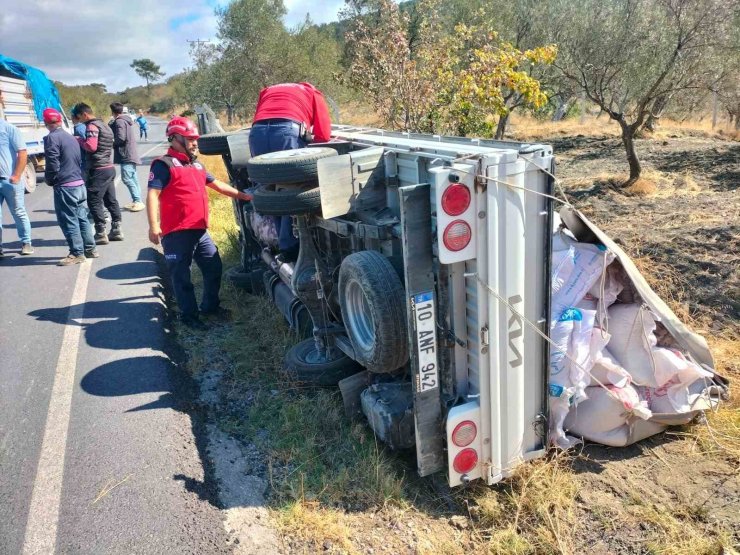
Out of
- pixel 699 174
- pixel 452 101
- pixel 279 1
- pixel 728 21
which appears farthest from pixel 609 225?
pixel 279 1

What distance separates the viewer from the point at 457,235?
271cm

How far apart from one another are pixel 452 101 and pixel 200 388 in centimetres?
749

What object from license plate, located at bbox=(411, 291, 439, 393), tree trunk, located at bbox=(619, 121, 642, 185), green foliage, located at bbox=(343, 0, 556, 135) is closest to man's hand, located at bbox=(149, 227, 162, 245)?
license plate, located at bbox=(411, 291, 439, 393)

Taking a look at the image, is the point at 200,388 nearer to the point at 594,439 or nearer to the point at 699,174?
the point at 594,439

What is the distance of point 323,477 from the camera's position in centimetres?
326

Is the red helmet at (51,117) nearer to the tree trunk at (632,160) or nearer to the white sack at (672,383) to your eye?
the white sack at (672,383)


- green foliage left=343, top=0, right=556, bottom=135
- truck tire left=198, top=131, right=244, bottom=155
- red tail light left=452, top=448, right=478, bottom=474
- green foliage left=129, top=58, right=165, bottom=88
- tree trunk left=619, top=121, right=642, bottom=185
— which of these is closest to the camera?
red tail light left=452, top=448, right=478, bottom=474

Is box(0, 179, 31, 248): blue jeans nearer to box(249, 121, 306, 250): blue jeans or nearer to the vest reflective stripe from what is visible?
the vest reflective stripe

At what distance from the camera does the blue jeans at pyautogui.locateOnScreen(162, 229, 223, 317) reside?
532 cm

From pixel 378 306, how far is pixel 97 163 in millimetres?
6567

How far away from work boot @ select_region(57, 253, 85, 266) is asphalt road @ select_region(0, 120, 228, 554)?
0.75 m

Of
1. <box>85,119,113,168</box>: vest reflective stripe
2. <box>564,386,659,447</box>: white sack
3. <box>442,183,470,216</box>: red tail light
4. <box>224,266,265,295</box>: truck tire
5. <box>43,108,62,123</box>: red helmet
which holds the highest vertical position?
<box>43,108,62,123</box>: red helmet

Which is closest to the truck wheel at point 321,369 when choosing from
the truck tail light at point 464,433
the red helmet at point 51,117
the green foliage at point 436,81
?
the truck tail light at point 464,433

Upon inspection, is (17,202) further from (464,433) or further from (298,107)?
(464,433)
